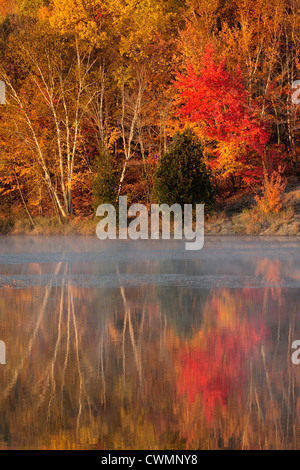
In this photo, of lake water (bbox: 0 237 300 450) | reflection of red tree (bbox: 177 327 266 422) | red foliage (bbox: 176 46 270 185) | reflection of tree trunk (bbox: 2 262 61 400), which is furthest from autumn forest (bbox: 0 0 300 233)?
reflection of red tree (bbox: 177 327 266 422)

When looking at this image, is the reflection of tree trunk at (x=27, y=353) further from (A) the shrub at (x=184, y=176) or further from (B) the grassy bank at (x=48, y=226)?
(B) the grassy bank at (x=48, y=226)

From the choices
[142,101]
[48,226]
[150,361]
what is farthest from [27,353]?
[142,101]

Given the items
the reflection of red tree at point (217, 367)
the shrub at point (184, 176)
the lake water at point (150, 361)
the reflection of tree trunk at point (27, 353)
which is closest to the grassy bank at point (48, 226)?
the shrub at point (184, 176)

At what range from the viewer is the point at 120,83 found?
4406cm

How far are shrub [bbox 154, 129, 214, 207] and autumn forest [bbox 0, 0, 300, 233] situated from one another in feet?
0.29

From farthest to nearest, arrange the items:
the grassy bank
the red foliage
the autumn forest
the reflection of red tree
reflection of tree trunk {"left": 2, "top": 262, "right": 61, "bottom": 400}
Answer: the grassy bank → the autumn forest → the red foliage → reflection of tree trunk {"left": 2, "top": 262, "right": 61, "bottom": 400} → the reflection of red tree

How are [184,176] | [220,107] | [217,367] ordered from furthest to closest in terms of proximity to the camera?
[220,107]
[184,176]
[217,367]

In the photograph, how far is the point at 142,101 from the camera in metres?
43.6

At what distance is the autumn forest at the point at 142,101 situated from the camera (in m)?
38.8

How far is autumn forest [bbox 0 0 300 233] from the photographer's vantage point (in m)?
38.8

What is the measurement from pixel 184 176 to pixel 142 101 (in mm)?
8138

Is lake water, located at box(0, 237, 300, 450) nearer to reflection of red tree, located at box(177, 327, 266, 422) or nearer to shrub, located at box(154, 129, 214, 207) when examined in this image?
reflection of red tree, located at box(177, 327, 266, 422)

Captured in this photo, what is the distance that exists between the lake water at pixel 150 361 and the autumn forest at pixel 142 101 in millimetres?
20152

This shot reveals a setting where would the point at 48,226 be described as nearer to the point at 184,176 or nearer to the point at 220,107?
the point at 184,176
